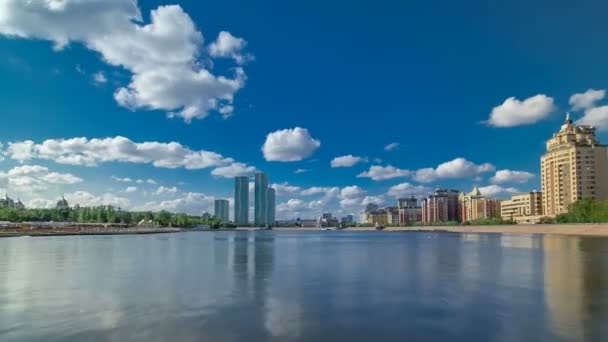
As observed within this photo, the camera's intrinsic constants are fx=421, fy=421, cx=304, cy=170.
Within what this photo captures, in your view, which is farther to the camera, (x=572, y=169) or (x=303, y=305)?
(x=572, y=169)

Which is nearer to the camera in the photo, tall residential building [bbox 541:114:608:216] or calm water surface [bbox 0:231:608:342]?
calm water surface [bbox 0:231:608:342]

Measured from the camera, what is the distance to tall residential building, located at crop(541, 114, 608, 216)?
155250 millimetres

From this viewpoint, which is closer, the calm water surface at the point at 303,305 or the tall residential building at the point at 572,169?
the calm water surface at the point at 303,305

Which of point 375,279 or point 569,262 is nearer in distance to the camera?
point 375,279

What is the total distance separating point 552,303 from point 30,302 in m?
22.3

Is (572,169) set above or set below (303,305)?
above

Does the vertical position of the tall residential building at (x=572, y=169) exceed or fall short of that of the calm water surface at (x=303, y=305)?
it exceeds it

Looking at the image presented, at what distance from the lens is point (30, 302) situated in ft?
59.2

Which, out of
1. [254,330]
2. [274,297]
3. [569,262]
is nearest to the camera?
[254,330]

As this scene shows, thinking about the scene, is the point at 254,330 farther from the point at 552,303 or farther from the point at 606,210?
the point at 606,210

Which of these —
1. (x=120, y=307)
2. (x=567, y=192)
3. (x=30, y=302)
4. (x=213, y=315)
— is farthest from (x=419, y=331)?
(x=567, y=192)

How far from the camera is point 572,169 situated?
15788 centimetres

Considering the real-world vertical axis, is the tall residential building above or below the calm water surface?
above

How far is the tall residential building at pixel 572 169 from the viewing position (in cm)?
15525
